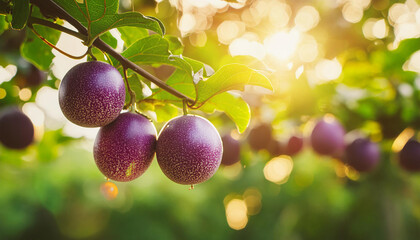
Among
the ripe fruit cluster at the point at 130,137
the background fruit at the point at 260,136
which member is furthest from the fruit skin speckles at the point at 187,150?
the background fruit at the point at 260,136

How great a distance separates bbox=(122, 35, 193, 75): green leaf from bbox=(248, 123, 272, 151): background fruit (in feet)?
6.15

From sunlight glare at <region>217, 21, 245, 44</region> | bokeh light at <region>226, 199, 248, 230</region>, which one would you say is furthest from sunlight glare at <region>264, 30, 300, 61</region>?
bokeh light at <region>226, 199, 248, 230</region>

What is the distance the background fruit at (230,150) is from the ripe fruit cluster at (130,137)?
1.46 meters

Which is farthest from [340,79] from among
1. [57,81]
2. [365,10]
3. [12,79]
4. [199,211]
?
[199,211]

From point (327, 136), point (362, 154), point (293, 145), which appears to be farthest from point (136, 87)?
point (362, 154)

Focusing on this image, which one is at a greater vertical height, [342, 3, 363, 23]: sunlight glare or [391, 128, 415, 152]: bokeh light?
[342, 3, 363, 23]: sunlight glare

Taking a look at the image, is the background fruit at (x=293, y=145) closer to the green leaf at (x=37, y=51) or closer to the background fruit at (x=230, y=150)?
the background fruit at (x=230, y=150)

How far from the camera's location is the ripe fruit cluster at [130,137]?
3.00 ft

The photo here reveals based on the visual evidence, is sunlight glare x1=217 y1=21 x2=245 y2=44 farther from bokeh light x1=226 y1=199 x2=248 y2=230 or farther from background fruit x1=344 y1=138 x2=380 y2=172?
bokeh light x1=226 y1=199 x2=248 y2=230

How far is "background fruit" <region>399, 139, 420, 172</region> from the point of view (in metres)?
2.88

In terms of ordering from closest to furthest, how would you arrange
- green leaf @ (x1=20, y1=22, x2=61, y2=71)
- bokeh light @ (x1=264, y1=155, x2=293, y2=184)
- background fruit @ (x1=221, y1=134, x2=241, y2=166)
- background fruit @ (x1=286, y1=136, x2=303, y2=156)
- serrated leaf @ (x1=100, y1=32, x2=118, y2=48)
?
serrated leaf @ (x1=100, y1=32, x2=118, y2=48) → green leaf @ (x1=20, y1=22, x2=61, y2=71) → background fruit @ (x1=221, y1=134, x2=241, y2=166) → background fruit @ (x1=286, y1=136, x2=303, y2=156) → bokeh light @ (x1=264, y1=155, x2=293, y2=184)

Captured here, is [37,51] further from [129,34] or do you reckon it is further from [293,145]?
[293,145]

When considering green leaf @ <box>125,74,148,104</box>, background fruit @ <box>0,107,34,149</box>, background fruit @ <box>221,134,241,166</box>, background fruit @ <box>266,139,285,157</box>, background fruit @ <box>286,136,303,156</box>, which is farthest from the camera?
background fruit @ <box>286,136,303,156</box>

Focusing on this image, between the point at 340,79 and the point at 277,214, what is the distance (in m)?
19.0
